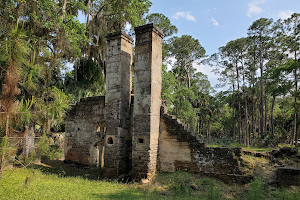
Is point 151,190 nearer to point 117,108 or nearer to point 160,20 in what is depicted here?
point 117,108

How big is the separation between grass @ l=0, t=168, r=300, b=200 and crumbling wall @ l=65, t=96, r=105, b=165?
97.2 inches

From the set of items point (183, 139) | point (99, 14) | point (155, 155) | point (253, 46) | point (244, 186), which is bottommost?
point (244, 186)

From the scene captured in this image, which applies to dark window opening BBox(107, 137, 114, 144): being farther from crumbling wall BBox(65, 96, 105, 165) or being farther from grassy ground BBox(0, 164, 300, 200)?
grassy ground BBox(0, 164, 300, 200)

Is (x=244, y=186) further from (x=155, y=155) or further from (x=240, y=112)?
(x=240, y=112)

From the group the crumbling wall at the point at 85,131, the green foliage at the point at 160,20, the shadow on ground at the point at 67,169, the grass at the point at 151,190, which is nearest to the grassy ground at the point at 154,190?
the grass at the point at 151,190

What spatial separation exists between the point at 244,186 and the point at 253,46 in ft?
80.4

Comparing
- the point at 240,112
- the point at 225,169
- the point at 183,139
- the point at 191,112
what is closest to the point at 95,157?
the point at 183,139

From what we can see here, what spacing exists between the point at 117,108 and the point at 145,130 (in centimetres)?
161

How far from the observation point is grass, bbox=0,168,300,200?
5.68 metres

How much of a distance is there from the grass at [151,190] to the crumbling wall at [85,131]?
2469 millimetres

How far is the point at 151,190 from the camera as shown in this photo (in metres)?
6.96

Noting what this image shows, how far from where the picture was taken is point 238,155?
7531 millimetres

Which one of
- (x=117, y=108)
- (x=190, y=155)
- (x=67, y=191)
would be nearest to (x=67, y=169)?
(x=117, y=108)

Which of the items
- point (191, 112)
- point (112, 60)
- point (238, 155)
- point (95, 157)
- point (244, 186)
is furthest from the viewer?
point (191, 112)
